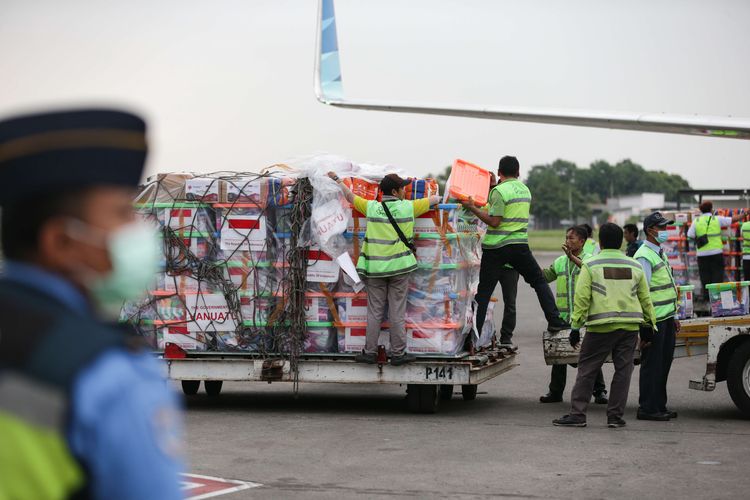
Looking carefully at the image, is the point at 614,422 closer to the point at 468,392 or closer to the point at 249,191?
the point at 468,392

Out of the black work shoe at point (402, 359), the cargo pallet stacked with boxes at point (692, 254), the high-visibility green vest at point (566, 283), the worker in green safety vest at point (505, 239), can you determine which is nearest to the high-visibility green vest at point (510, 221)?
the worker in green safety vest at point (505, 239)

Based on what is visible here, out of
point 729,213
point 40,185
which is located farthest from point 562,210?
point 40,185

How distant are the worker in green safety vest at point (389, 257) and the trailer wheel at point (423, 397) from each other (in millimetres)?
469

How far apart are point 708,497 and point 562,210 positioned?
136884 millimetres

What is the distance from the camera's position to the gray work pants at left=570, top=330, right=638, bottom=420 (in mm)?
10547

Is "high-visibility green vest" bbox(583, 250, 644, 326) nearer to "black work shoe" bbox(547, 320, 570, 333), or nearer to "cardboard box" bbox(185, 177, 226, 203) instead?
"black work shoe" bbox(547, 320, 570, 333)

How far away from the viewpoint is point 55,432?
1.84 metres

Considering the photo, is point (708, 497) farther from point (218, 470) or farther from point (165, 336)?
point (165, 336)

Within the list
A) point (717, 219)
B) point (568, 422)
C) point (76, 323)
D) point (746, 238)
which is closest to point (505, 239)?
point (568, 422)

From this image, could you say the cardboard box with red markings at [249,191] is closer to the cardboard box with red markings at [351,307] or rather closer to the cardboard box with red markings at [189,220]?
the cardboard box with red markings at [189,220]

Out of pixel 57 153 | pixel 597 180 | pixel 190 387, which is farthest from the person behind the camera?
pixel 597 180

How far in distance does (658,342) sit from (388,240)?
287 centimetres

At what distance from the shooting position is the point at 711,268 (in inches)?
818

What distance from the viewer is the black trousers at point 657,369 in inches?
430
